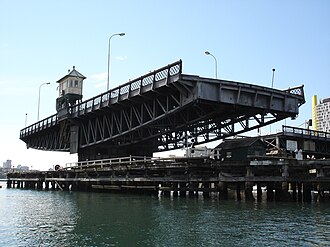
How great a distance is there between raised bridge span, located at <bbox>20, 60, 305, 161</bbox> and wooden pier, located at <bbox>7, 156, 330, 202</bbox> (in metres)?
6.26

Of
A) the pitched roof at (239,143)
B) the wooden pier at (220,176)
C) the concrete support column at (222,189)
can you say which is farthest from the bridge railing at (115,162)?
the pitched roof at (239,143)

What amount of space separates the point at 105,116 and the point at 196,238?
40459 mm

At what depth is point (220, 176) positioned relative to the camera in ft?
112

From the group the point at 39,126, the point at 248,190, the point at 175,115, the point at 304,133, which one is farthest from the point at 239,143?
the point at 39,126

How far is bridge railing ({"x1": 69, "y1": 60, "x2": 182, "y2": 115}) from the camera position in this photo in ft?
130

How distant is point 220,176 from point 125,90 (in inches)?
721

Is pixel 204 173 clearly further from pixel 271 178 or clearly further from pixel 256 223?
pixel 256 223

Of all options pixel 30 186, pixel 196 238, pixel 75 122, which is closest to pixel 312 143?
pixel 75 122

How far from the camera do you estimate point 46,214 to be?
2614cm

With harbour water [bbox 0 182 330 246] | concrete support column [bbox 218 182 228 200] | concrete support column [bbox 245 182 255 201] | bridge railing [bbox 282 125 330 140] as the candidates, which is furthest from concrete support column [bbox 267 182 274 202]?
bridge railing [bbox 282 125 330 140]

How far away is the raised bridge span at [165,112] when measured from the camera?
39.9m

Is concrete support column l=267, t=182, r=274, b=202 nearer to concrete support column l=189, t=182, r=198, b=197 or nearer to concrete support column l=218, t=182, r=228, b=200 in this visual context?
concrete support column l=218, t=182, r=228, b=200

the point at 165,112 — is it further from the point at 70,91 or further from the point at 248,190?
the point at 70,91

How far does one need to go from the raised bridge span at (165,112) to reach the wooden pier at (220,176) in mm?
6260
